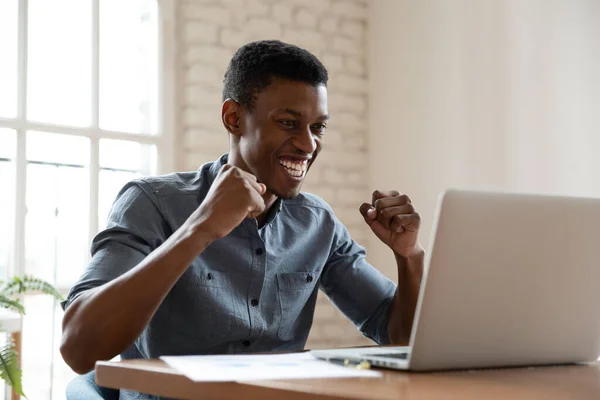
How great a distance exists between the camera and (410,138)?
4.03 meters

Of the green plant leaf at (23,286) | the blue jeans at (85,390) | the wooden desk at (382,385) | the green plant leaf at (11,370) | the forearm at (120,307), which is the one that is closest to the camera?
the wooden desk at (382,385)

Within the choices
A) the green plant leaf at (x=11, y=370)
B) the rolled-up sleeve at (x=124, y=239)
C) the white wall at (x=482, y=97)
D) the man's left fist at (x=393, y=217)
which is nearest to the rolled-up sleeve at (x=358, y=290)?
the man's left fist at (x=393, y=217)

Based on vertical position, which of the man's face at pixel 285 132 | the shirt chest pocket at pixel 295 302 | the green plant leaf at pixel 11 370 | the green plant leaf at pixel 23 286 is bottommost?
the green plant leaf at pixel 11 370

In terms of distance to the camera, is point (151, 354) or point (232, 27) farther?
point (232, 27)

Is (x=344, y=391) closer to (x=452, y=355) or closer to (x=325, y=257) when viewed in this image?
(x=452, y=355)

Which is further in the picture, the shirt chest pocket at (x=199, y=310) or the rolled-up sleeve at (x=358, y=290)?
the rolled-up sleeve at (x=358, y=290)

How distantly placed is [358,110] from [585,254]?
3.08 meters

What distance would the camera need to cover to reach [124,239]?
62.1 inches

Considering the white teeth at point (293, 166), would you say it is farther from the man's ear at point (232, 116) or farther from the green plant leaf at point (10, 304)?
the green plant leaf at point (10, 304)

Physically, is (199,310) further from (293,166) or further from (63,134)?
(63,134)

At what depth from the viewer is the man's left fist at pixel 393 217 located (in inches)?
67.8

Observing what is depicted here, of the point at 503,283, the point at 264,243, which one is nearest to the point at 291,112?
the point at 264,243

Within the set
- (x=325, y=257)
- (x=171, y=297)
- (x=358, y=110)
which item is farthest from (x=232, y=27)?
(x=171, y=297)

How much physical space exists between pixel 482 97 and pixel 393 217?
2.07 m
